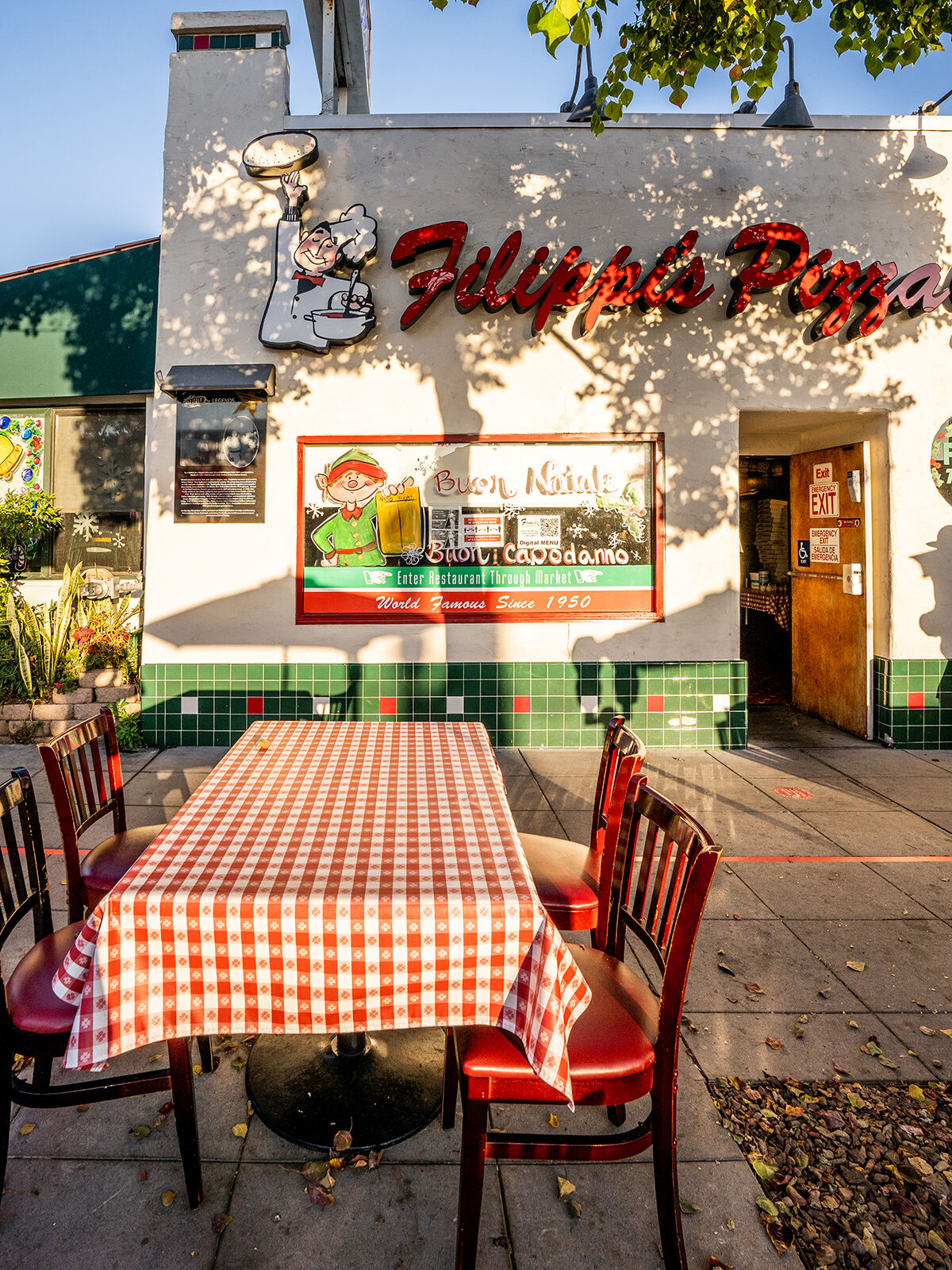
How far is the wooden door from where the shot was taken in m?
7.56

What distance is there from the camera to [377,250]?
22.8 ft

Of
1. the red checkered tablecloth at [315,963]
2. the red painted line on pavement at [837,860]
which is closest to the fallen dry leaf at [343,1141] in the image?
the red checkered tablecloth at [315,963]

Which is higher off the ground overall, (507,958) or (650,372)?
(650,372)

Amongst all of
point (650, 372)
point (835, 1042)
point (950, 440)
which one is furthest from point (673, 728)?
point (835, 1042)

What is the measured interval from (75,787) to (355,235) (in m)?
5.71

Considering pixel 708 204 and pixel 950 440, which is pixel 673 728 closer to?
pixel 950 440

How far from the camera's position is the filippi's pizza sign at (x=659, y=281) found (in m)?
6.63

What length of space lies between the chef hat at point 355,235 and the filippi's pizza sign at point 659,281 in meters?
0.27

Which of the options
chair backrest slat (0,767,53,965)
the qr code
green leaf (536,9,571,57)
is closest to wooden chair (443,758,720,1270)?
chair backrest slat (0,767,53,965)

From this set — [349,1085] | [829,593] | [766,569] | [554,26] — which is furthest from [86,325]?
[766,569]

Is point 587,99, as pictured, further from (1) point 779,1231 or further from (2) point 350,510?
(1) point 779,1231

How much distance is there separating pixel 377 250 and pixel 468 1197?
7076 mm

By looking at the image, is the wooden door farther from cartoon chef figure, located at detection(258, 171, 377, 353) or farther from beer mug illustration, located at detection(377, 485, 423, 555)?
cartoon chef figure, located at detection(258, 171, 377, 353)

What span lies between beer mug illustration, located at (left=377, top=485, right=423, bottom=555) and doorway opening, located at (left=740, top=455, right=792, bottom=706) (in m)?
5.36
